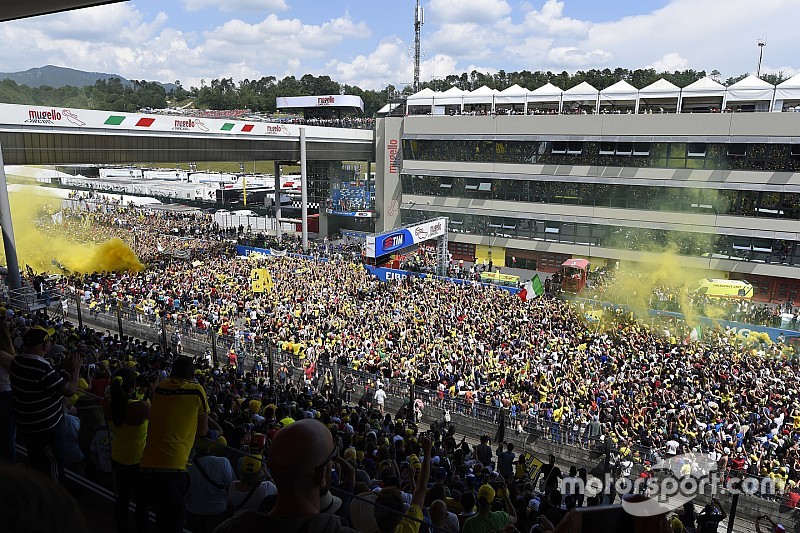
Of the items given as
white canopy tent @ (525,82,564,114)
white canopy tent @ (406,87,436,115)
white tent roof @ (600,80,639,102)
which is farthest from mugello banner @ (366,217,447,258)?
white tent roof @ (600,80,639,102)

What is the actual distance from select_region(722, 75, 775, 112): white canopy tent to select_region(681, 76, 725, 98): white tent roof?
1.49 ft

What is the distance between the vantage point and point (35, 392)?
398cm

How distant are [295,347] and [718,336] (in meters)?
15.4

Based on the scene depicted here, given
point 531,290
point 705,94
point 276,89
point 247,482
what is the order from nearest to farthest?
point 247,482
point 531,290
point 705,94
point 276,89

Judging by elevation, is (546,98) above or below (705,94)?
above

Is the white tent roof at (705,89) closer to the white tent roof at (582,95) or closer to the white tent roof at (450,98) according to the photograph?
the white tent roof at (582,95)

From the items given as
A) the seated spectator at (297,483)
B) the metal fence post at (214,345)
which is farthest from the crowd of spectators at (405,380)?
the metal fence post at (214,345)

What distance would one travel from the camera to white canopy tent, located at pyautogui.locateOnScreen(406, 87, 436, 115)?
39.8m

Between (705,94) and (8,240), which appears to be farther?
(705,94)

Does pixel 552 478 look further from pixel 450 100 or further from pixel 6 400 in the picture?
pixel 450 100

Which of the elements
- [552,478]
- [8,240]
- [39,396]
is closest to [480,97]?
[8,240]

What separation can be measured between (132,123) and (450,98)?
70.7 feet

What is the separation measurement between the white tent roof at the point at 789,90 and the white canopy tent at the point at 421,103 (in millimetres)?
20758

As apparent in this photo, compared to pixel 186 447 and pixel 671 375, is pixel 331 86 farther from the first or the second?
pixel 186 447
